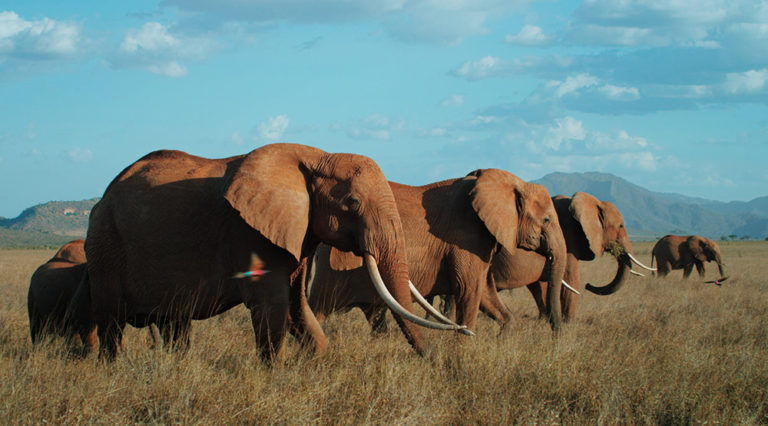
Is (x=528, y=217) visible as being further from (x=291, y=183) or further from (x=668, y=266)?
(x=668, y=266)

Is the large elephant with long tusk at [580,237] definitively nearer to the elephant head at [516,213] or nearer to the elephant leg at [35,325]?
the elephant head at [516,213]

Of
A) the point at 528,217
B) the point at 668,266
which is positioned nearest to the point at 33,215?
the point at 668,266

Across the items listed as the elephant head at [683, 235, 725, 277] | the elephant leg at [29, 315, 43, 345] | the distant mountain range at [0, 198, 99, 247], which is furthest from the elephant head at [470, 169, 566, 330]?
the distant mountain range at [0, 198, 99, 247]

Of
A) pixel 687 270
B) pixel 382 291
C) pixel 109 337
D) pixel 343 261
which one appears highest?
pixel 343 261

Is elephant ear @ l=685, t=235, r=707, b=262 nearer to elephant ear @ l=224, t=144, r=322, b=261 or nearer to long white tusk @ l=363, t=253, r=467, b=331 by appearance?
long white tusk @ l=363, t=253, r=467, b=331

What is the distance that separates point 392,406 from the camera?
5262 millimetres

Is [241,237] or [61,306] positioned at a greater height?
[241,237]

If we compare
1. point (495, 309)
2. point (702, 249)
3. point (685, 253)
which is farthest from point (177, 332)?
point (702, 249)

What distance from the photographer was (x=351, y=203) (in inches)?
235

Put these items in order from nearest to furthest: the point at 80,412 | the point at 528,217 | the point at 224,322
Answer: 1. the point at 80,412
2. the point at 528,217
3. the point at 224,322

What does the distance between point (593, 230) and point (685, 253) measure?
15.2 meters

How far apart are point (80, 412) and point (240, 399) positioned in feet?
3.44

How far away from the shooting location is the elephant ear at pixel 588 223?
38.4 feet

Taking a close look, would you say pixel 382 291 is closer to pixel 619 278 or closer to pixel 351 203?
pixel 351 203
